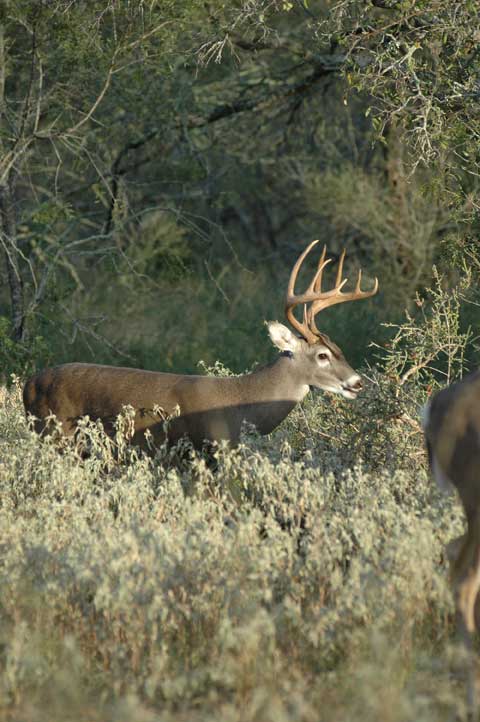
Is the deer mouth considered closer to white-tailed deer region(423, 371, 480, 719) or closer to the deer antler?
the deer antler

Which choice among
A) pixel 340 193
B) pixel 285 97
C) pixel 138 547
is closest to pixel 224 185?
pixel 340 193

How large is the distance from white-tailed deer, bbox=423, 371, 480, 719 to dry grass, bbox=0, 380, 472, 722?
0.09 meters

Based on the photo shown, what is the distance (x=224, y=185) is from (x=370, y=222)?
372 cm

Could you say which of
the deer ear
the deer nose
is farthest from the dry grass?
the deer ear

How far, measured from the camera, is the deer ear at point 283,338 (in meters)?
8.02

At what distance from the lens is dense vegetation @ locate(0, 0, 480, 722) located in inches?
171

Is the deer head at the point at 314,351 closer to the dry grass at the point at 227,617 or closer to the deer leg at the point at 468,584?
the dry grass at the point at 227,617

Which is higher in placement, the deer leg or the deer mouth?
the deer leg

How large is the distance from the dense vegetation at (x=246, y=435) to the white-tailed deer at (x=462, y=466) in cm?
10

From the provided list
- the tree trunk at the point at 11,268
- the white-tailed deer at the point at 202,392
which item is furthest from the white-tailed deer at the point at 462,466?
the tree trunk at the point at 11,268

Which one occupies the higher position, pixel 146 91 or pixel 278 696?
pixel 278 696

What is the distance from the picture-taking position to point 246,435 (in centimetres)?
756

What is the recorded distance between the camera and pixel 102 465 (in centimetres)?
727

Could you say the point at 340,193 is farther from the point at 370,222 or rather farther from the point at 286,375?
the point at 286,375
